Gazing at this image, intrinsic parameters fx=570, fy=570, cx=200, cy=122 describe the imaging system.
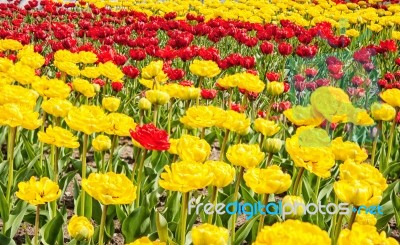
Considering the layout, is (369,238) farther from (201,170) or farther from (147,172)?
(147,172)

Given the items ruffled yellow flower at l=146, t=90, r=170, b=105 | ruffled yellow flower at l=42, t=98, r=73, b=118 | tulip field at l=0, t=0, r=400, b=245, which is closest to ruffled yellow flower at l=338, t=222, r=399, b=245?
tulip field at l=0, t=0, r=400, b=245

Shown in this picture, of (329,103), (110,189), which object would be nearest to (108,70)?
(329,103)

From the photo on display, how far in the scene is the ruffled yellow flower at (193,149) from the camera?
1885 millimetres

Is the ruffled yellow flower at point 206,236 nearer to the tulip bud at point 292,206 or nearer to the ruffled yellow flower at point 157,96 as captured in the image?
the tulip bud at point 292,206

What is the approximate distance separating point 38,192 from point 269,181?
736 millimetres

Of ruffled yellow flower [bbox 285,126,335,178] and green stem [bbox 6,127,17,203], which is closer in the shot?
ruffled yellow flower [bbox 285,126,335,178]

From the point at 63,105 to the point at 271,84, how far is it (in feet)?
4.22

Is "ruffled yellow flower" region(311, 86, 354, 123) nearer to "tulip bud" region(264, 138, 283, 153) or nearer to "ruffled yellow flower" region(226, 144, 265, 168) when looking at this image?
"tulip bud" region(264, 138, 283, 153)

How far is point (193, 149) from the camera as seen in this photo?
6.21ft

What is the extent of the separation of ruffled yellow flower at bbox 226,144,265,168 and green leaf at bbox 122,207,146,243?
0.55 metres

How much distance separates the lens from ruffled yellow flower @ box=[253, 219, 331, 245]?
1060 mm

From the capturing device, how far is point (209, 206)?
207cm

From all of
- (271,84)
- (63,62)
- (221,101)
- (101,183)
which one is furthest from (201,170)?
(221,101)

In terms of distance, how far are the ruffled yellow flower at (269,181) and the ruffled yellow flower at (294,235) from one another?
0.55 metres
